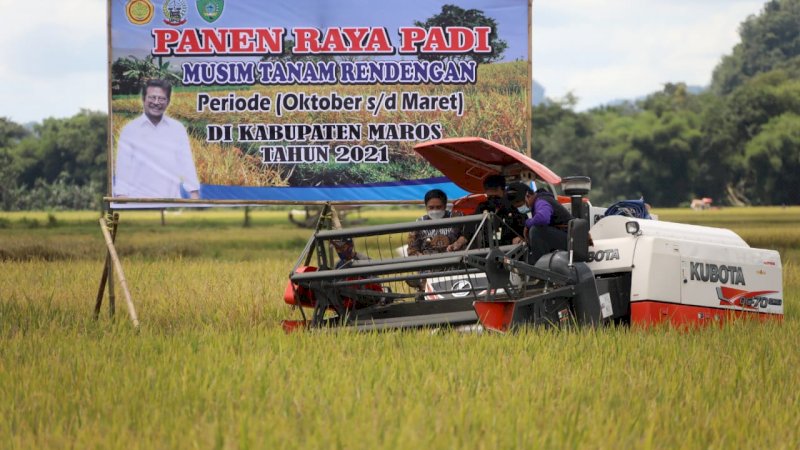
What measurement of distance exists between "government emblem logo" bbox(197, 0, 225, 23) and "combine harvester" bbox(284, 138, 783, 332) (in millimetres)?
4268

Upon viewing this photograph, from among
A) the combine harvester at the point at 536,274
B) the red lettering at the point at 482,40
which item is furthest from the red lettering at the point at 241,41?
the combine harvester at the point at 536,274

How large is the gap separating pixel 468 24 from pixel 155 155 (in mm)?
3911

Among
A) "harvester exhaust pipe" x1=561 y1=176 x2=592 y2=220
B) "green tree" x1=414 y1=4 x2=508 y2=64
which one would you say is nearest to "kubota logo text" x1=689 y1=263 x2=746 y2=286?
"harvester exhaust pipe" x1=561 y1=176 x2=592 y2=220

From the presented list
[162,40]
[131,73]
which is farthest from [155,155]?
[162,40]

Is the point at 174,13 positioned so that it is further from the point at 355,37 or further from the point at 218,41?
the point at 355,37

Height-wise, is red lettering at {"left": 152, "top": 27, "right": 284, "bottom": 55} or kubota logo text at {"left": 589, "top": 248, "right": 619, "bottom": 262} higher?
red lettering at {"left": 152, "top": 27, "right": 284, "bottom": 55}

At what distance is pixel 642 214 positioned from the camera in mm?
12898

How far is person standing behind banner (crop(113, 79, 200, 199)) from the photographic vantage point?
50.5 ft

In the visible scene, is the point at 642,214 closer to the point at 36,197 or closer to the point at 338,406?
the point at 338,406

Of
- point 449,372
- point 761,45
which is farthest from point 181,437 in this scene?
point 761,45

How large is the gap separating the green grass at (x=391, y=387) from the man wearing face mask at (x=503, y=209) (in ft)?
4.80

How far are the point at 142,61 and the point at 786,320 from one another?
25.2ft

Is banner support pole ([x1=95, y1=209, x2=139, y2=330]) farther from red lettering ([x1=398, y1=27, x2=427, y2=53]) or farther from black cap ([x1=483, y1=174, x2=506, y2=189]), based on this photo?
red lettering ([x1=398, y1=27, x2=427, y2=53])

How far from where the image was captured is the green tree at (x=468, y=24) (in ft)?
52.0
